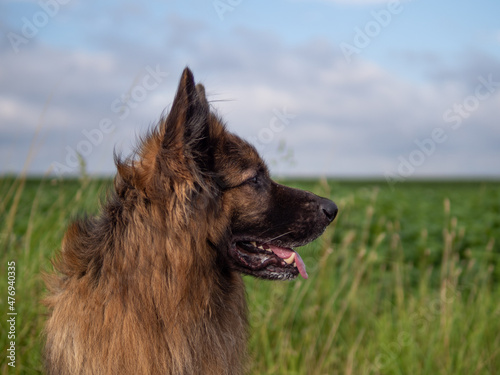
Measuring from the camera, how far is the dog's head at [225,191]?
9.18ft

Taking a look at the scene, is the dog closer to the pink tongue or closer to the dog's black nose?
the pink tongue

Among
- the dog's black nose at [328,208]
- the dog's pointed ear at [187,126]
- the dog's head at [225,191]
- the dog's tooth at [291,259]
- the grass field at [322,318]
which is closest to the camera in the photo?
the dog's pointed ear at [187,126]

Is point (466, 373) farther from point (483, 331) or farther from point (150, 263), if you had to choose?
point (150, 263)

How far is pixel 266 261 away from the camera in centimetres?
327

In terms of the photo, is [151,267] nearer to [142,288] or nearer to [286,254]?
[142,288]

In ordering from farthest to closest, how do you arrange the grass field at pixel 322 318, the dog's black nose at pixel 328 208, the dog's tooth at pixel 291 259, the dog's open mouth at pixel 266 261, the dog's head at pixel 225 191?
the grass field at pixel 322 318, the dog's black nose at pixel 328 208, the dog's tooth at pixel 291 259, the dog's open mouth at pixel 266 261, the dog's head at pixel 225 191

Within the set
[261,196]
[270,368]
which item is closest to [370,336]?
[270,368]

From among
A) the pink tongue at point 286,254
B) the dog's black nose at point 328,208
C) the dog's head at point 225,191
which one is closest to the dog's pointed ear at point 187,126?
the dog's head at point 225,191

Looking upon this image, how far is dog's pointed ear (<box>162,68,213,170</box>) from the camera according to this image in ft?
8.82

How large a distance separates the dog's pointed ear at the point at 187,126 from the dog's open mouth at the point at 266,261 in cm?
64

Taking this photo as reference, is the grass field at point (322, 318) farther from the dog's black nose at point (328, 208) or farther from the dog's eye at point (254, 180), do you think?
the dog's eye at point (254, 180)

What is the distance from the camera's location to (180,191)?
9.16 ft
